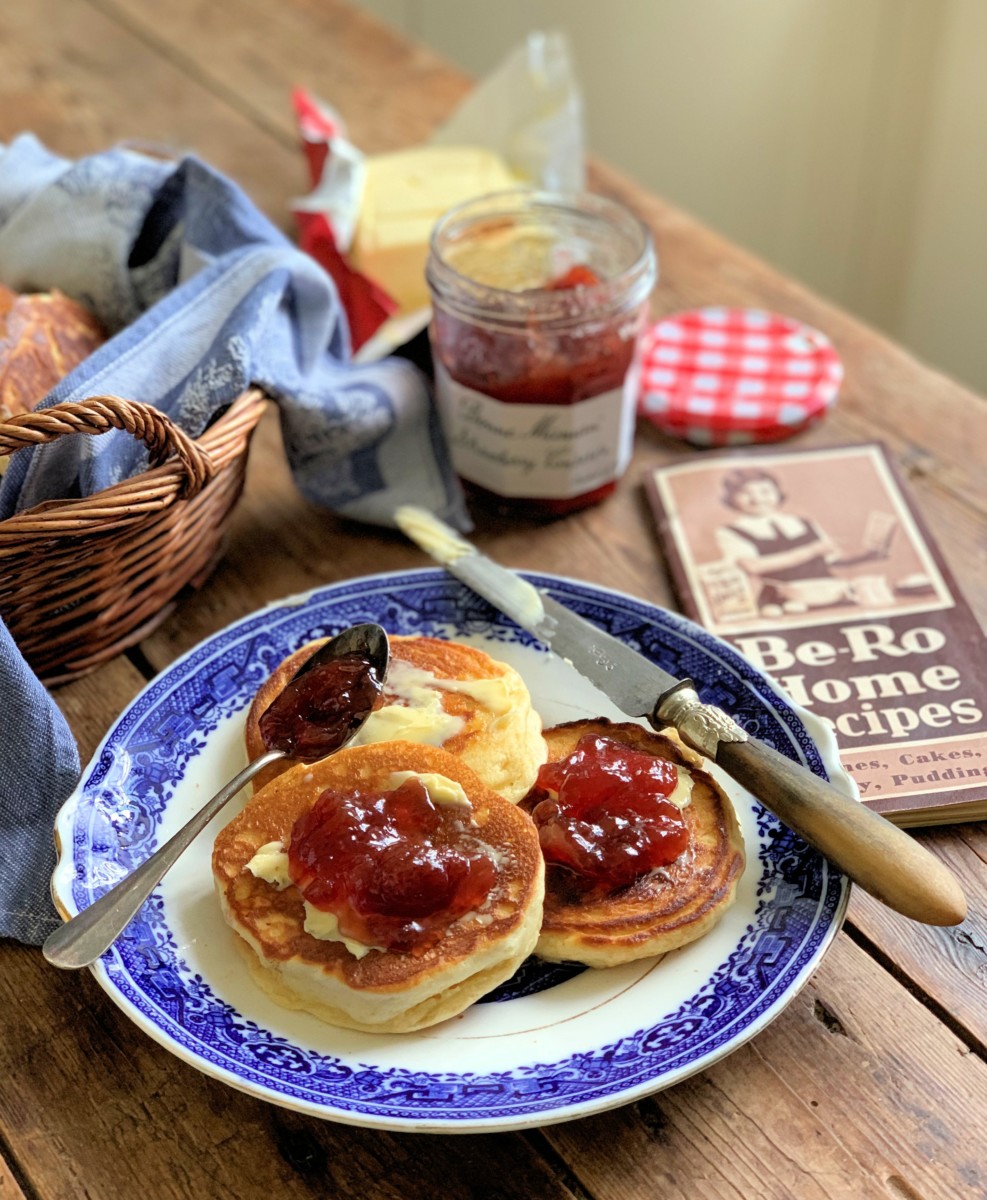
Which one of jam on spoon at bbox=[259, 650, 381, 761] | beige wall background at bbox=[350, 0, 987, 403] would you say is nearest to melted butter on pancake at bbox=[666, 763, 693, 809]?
jam on spoon at bbox=[259, 650, 381, 761]

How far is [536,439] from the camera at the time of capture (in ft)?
4.83

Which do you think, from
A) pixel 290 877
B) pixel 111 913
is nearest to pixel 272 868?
pixel 290 877

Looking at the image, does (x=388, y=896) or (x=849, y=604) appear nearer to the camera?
(x=388, y=896)

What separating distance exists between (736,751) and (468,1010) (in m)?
0.30

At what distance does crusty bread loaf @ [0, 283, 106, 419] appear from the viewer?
130cm

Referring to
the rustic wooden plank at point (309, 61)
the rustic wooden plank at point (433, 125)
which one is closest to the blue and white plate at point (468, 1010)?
the rustic wooden plank at point (433, 125)

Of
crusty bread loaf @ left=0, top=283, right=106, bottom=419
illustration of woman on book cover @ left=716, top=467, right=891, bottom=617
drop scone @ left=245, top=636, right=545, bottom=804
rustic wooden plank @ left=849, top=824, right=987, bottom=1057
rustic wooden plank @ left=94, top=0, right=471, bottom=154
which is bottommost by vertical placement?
rustic wooden plank @ left=849, top=824, right=987, bottom=1057

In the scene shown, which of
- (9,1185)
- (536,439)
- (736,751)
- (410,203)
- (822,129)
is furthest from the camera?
(822,129)

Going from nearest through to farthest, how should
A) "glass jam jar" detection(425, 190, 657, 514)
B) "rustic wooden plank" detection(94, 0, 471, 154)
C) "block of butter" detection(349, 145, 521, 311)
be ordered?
"glass jam jar" detection(425, 190, 657, 514) → "block of butter" detection(349, 145, 521, 311) → "rustic wooden plank" detection(94, 0, 471, 154)

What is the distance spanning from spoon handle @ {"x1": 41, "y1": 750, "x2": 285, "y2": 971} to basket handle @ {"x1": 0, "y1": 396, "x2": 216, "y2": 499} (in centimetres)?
33

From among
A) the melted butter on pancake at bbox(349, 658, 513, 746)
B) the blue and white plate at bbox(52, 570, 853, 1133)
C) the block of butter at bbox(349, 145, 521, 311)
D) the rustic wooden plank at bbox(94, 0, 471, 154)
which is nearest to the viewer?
the blue and white plate at bbox(52, 570, 853, 1133)

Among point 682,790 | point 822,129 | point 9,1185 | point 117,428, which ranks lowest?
point 822,129

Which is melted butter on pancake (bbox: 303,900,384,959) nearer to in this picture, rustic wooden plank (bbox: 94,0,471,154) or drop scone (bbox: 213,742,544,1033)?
drop scone (bbox: 213,742,544,1033)

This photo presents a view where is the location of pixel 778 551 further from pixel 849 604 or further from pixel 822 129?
pixel 822 129
